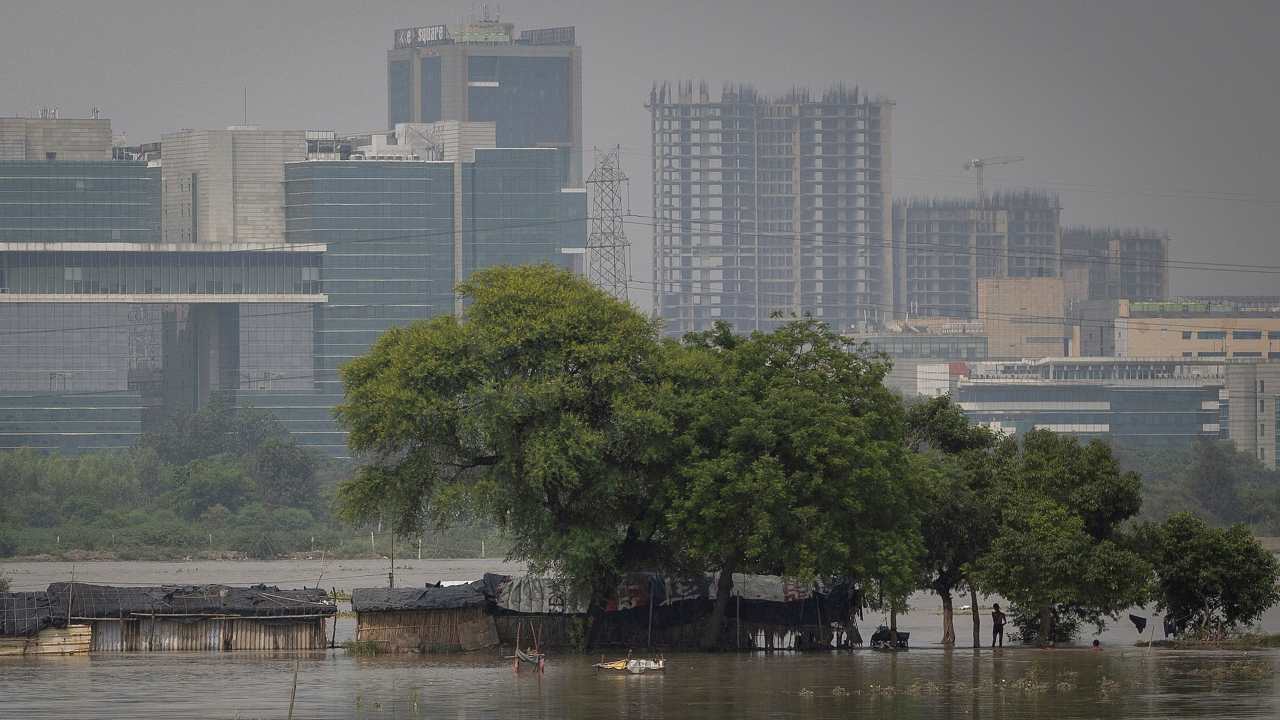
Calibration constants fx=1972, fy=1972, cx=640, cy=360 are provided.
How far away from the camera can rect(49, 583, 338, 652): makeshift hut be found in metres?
52.0

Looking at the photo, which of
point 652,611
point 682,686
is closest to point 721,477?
point 652,611

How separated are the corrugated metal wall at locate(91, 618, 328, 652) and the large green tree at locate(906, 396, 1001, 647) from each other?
16.8 meters

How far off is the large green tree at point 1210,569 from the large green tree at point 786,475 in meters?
7.48

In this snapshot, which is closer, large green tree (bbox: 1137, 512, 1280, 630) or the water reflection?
the water reflection

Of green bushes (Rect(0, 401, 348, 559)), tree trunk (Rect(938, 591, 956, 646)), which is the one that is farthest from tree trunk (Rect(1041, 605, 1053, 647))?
green bushes (Rect(0, 401, 348, 559))

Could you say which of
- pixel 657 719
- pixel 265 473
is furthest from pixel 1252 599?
Result: pixel 265 473

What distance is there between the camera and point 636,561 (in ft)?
174

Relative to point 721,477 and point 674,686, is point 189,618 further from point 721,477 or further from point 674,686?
point 674,686

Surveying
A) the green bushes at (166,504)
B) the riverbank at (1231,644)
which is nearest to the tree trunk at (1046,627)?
the riverbank at (1231,644)

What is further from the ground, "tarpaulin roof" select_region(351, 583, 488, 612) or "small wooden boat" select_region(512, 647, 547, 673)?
"tarpaulin roof" select_region(351, 583, 488, 612)

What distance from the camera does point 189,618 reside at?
5231cm

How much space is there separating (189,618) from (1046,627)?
77.6ft

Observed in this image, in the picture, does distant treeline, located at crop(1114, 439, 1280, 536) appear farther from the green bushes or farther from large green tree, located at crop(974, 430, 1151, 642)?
large green tree, located at crop(974, 430, 1151, 642)

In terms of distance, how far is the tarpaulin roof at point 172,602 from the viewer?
52.1 metres
